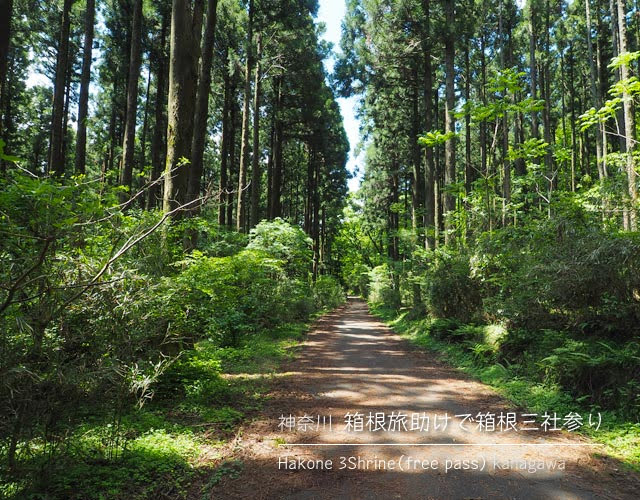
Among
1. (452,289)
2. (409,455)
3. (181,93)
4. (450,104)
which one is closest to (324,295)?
(450,104)

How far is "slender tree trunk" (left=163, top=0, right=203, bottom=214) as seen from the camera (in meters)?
6.71

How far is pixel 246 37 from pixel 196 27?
10.1m

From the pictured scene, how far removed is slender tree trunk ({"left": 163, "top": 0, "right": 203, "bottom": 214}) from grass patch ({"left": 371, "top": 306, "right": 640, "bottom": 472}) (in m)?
6.28

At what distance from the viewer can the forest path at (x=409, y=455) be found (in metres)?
3.10

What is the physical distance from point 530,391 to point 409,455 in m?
2.88

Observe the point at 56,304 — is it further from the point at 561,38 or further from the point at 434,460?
the point at 561,38

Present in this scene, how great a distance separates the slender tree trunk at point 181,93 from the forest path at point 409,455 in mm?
4180

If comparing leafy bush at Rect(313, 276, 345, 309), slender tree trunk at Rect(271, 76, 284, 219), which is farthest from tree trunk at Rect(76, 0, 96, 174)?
leafy bush at Rect(313, 276, 345, 309)

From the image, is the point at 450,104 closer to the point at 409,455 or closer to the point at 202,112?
the point at 202,112

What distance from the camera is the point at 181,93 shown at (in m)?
6.79

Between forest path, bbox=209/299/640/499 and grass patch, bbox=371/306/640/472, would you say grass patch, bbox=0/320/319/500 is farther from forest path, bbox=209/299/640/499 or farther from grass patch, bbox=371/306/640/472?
grass patch, bbox=371/306/640/472

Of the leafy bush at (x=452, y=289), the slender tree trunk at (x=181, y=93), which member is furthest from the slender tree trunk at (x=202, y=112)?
the leafy bush at (x=452, y=289)

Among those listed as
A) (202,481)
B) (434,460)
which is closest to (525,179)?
(434,460)

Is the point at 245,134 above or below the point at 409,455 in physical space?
above
